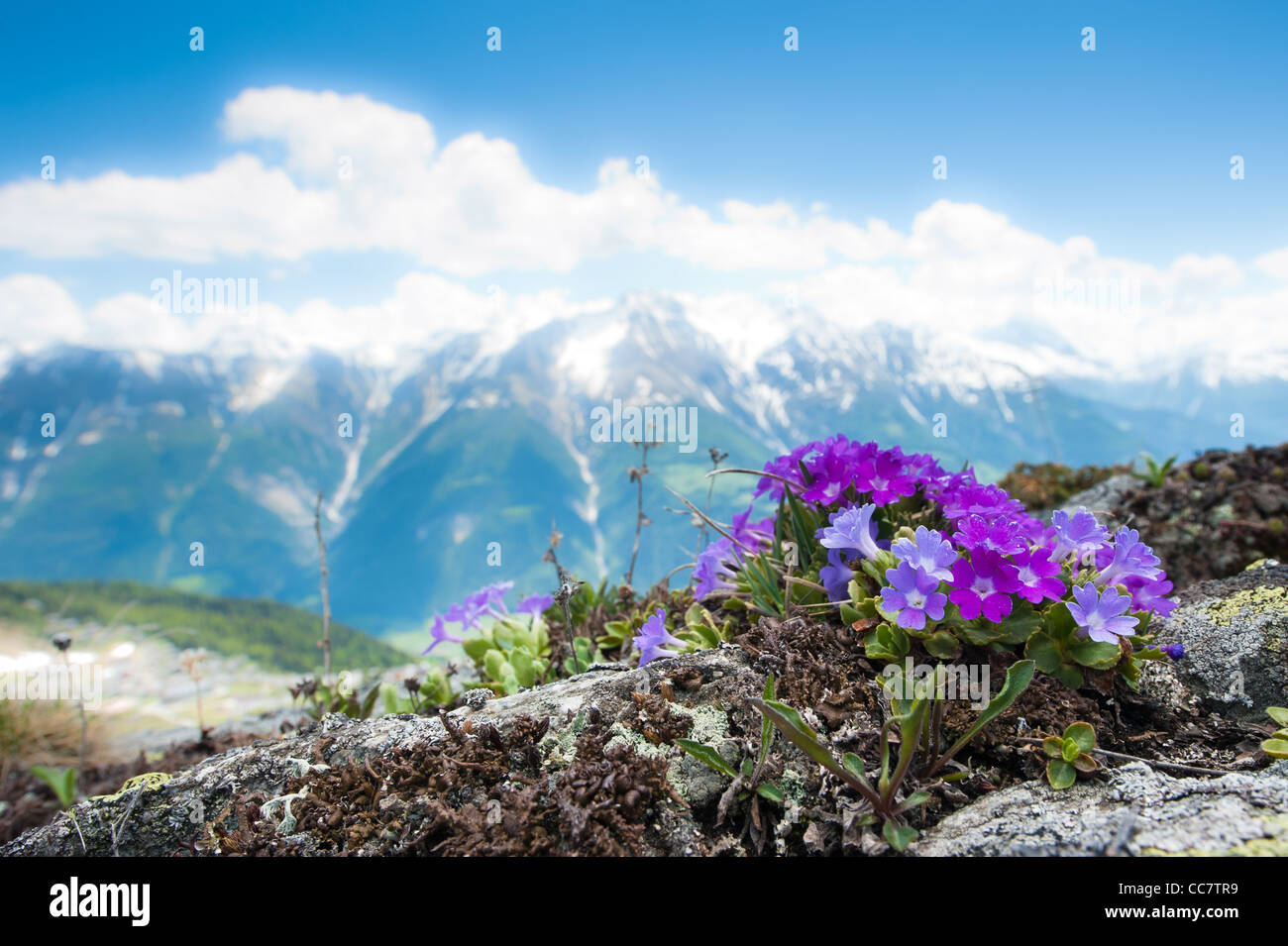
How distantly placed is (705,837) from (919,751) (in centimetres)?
84

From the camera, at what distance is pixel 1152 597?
110 inches

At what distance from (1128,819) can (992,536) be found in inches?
37.5

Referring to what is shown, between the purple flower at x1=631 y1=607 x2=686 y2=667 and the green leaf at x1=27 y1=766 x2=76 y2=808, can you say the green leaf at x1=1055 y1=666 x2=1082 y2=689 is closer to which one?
the purple flower at x1=631 y1=607 x2=686 y2=667

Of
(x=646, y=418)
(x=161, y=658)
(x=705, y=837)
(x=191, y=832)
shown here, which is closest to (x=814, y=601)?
(x=705, y=837)

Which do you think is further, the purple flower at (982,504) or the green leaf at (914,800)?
the purple flower at (982,504)

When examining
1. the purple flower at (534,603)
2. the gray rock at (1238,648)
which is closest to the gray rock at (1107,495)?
the gray rock at (1238,648)

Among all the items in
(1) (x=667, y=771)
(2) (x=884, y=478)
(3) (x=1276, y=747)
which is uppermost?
(2) (x=884, y=478)

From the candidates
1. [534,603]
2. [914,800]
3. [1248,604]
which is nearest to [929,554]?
[914,800]

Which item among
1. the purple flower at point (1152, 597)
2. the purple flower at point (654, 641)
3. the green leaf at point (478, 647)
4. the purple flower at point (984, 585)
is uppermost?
the purple flower at point (984, 585)

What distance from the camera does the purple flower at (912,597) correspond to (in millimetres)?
2459

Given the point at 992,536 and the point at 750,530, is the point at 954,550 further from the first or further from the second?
the point at 750,530

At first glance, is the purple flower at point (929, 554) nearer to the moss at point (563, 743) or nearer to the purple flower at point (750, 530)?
the moss at point (563, 743)

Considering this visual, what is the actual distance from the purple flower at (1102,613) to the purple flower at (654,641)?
1683 mm

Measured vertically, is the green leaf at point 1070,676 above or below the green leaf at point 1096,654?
below
